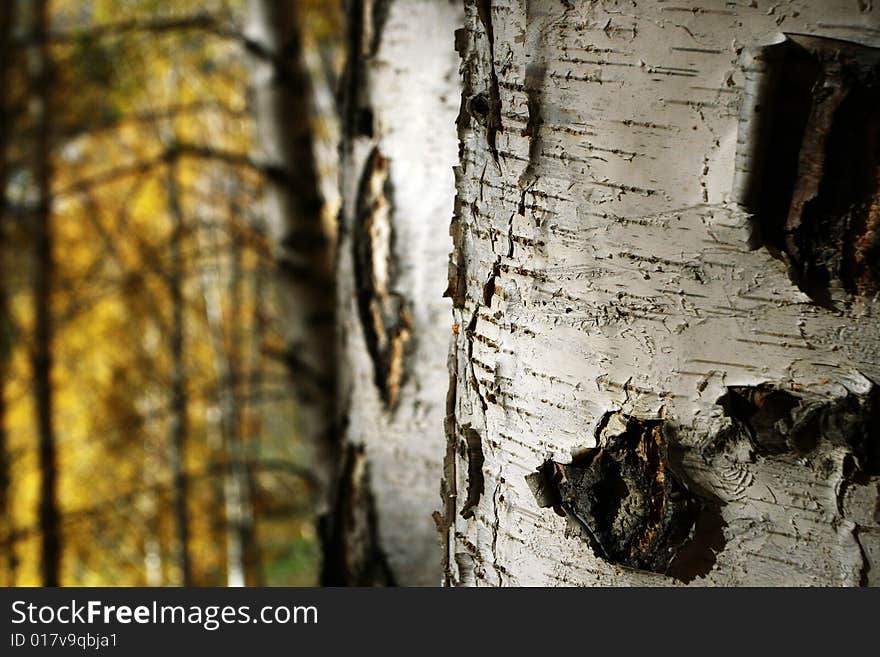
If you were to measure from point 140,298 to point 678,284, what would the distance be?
269 inches

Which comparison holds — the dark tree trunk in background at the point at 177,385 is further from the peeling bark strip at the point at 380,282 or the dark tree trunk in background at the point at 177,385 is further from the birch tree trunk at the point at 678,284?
the birch tree trunk at the point at 678,284

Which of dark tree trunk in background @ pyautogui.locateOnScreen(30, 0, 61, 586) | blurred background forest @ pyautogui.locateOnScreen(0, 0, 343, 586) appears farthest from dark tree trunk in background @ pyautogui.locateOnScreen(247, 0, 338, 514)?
dark tree trunk in background @ pyautogui.locateOnScreen(30, 0, 61, 586)

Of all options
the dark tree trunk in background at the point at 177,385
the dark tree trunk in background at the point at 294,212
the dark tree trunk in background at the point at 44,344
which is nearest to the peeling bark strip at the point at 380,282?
the dark tree trunk in background at the point at 294,212

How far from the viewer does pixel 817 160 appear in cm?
48

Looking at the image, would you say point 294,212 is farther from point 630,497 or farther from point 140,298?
point 140,298

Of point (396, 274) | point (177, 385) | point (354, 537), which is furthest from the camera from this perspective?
point (177, 385)

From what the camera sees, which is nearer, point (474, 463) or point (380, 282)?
point (474, 463)

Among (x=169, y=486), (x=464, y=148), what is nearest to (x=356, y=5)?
(x=464, y=148)

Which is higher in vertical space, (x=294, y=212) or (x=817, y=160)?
(x=817, y=160)

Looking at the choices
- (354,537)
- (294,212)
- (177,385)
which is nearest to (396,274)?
(354,537)
